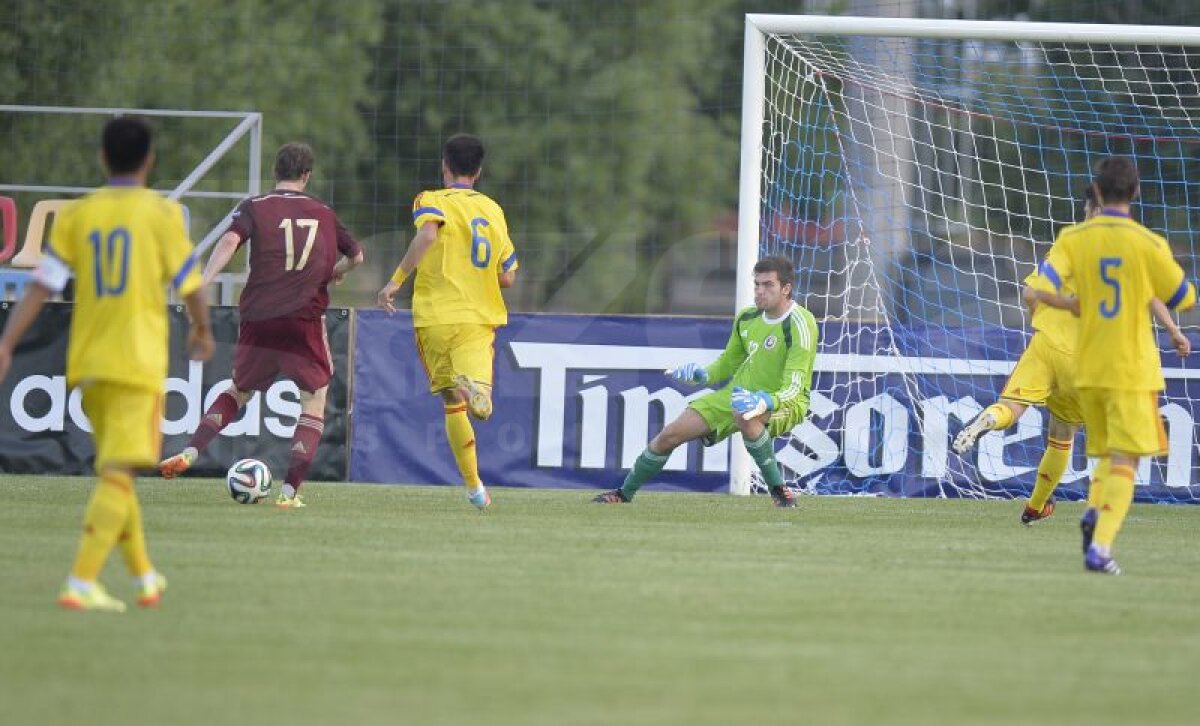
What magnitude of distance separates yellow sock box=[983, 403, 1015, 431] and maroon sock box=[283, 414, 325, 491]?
12.8ft

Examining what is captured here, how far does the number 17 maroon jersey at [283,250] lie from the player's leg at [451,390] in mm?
716

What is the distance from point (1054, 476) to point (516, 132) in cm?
1933

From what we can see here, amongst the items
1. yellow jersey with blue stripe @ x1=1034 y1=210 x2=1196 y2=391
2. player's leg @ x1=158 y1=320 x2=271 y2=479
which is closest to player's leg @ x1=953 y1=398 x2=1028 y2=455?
yellow jersey with blue stripe @ x1=1034 y1=210 x2=1196 y2=391

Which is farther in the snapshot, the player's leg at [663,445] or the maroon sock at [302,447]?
the player's leg at [663,445]

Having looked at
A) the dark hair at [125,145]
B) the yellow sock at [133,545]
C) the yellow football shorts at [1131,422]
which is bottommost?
the yellow sock at [133,545]

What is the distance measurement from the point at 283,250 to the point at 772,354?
3.10 metres

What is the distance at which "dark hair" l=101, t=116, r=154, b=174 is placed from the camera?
21.9 ft

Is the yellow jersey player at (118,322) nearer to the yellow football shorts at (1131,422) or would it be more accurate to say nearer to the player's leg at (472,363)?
the player's leg at (472,363)

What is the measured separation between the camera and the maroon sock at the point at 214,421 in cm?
1091

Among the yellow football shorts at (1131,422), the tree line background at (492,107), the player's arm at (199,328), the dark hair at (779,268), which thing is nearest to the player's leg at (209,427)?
the dark hair at (779,268)

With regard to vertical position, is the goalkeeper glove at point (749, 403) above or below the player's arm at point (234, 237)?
below

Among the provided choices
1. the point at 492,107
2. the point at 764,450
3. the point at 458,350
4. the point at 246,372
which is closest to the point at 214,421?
the point at 246,372

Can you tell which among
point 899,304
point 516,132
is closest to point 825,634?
point 899,304

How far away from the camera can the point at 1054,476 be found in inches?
429
